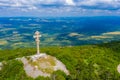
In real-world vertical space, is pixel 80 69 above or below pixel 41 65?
below

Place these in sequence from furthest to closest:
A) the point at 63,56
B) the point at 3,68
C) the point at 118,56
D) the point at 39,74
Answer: the point at 118,56 → the point at 63,56 → the point at 3,68 → the point at 39,74

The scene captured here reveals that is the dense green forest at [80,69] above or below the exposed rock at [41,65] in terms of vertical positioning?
below

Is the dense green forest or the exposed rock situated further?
the exposed rock

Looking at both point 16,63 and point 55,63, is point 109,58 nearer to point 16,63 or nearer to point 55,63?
point 55,63

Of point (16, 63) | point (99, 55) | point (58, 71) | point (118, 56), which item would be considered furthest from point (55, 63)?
point (118, 56)

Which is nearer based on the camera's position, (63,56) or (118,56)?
(63,56)

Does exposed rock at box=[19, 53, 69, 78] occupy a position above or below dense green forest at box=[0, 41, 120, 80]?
above

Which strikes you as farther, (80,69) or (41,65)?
(80,69)

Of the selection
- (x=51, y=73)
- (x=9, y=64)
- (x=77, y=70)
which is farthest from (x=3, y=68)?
(x=77, y=70)

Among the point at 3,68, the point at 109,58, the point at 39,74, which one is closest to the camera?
the point at 39,74

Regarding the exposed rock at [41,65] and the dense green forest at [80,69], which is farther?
the exposed rock at [41,65]
